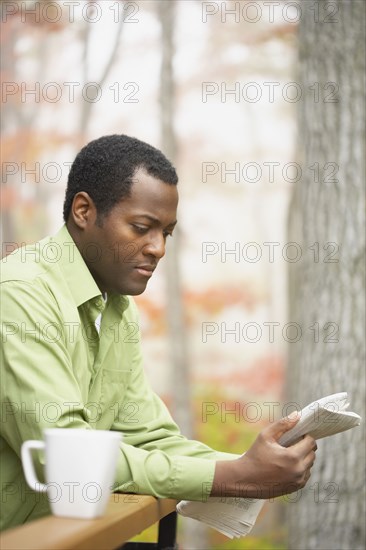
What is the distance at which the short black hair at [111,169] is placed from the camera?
218 cm

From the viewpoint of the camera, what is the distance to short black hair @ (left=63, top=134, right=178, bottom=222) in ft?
7.15

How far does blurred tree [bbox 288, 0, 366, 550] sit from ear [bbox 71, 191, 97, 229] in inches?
71.0

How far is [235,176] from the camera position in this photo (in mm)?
11875

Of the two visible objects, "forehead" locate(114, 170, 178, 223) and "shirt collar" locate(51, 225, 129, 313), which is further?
"forehead" locate(114, 170, 178, 223)

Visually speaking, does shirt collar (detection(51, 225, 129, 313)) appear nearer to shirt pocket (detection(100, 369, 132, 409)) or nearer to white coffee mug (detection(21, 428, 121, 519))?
shirt pocket (detection(100, 369, 132, 409))

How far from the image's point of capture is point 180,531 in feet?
27.6

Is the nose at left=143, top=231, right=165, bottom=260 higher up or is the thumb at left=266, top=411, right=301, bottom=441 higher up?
the nose at left=143, top=231, right=165, bottom=260

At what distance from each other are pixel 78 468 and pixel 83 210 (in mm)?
942

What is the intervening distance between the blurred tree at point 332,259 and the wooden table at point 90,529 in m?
2.11

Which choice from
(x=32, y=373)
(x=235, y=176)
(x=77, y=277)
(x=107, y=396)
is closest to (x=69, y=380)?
(x=32, y=373)

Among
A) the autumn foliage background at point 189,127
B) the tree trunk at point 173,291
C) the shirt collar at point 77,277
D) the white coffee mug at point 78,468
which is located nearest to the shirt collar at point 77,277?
the shirt collar at point 77,277

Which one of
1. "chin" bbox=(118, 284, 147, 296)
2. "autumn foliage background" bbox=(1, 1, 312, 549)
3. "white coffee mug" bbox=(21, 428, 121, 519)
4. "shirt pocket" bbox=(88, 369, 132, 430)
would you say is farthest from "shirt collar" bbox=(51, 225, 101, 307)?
"autumn foliage background" bbox=(1, 1, 312, 549)

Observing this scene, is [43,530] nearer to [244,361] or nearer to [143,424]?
[143,424]

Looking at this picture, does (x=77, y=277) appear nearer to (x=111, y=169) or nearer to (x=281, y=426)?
(x=111, y=169)
